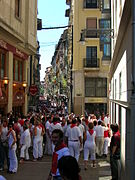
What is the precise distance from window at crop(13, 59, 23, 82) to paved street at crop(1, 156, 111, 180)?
38.3ft

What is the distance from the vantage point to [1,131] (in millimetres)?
11320

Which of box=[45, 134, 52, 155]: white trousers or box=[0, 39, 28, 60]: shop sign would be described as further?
box=[0, 39, 28, 60]: shop sign

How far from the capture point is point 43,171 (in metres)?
11.0

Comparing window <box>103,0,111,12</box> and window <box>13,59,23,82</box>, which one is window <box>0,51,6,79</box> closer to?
window <box>13,59,23,82</box>

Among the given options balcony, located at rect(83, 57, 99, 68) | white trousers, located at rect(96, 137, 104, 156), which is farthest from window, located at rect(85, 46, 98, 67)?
white trousers, located at rect(96, 137, 104, 156)

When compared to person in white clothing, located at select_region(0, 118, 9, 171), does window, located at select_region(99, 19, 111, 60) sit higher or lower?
higher

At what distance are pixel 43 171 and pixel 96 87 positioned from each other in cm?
3008

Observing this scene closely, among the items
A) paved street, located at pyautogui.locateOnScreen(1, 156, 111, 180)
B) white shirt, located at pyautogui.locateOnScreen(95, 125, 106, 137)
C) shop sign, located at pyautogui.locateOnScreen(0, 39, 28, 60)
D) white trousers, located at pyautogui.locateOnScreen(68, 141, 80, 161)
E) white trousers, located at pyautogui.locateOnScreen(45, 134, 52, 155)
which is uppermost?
shop sign, located at pyautogui.locateOnScreen(0, 39, 28, 60)

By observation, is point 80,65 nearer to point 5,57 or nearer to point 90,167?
point 5,57

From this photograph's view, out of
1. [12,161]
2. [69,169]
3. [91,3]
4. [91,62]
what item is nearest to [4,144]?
[12,161]

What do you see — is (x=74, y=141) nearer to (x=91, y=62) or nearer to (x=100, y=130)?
(x=100, y=130)

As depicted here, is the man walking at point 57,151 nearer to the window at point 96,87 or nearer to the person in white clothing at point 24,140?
the person in white clothing at point 24,140

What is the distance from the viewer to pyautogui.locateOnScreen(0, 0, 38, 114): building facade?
19469mm

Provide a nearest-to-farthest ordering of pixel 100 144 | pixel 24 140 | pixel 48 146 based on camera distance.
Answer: pixel 24 140
pixel 100 144
pixel 48 146
